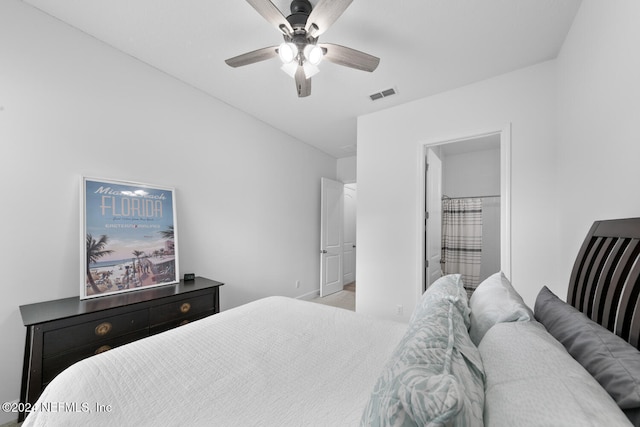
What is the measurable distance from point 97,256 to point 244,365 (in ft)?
5.54

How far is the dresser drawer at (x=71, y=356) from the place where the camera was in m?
1.49

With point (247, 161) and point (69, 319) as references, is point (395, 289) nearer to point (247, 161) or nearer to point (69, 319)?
point (247, 161)

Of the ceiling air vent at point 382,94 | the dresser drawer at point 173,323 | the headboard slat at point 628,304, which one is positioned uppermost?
the ceiling air vent at point 382,94

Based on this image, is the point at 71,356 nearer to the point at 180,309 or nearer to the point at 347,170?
the point at 180,309

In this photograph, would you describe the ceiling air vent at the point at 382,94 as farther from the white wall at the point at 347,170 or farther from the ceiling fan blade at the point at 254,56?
the white wall at the point at 347,170

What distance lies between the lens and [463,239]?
3787 millimetres

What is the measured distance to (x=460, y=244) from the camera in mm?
3816

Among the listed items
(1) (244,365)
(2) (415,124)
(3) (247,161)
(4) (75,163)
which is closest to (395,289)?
(2) (415,124)

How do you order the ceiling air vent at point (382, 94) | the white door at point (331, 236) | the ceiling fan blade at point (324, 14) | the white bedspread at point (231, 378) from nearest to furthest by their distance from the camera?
the white bedspread at point (231, 378)
the ceiling fan blade at point (324, 14)
the ceiling air vent at point (382, 94)
the white door at point (331, 236)

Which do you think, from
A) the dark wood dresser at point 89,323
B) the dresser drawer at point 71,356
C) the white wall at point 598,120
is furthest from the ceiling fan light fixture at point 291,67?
the dresser drawer at point 71,356

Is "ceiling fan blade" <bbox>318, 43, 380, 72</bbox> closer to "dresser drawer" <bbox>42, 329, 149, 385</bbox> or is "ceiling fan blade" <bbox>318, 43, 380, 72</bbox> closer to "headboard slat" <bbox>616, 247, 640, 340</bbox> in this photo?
"headboard slat" <bbox>616, 247, 640, 340</bbox>

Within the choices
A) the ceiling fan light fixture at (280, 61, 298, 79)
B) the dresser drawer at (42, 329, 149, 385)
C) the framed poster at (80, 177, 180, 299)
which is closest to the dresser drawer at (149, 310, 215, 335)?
the dresser drawer at (42, 329, 149, 385)

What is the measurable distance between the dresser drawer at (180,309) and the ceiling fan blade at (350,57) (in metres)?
2.26

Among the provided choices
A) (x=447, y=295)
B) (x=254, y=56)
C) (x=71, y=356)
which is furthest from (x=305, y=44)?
(x=71, y=356)
